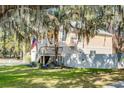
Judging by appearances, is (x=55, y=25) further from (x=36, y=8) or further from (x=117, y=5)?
(x=117, y=5)

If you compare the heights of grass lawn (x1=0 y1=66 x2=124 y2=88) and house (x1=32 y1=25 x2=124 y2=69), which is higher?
house (x1=32 y1=25 x2=124 y2=69)

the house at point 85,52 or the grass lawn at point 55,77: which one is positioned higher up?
the house at point 85,52

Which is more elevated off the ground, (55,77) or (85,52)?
(85,52)

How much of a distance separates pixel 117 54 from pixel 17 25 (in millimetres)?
924

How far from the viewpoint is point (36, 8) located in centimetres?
388

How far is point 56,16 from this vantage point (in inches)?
153

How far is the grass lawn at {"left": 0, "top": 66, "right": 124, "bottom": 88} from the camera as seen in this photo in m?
3.85

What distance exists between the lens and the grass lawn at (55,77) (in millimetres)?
3850

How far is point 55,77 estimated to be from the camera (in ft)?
12.7

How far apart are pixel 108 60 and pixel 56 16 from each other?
605 mm
